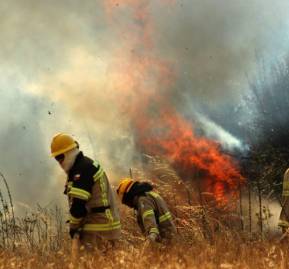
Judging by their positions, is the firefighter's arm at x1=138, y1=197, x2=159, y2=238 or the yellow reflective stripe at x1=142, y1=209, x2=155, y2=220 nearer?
the firefighter's arm at x1=138, y1=197, x2=159, y2=238

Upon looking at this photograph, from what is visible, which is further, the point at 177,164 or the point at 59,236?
the point at 177,164

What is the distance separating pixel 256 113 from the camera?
22141 mm

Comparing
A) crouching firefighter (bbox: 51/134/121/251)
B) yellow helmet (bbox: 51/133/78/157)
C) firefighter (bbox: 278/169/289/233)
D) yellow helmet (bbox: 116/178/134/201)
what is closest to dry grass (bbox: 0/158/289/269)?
crouching firefighter (bbox: 51/134/121/251)

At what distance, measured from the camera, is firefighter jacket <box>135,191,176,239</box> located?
7.68 meters

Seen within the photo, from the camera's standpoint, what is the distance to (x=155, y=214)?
792cm

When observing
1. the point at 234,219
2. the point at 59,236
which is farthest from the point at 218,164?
the point at 59,236

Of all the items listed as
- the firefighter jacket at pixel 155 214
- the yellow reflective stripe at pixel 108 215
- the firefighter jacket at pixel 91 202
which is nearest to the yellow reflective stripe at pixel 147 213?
the firefighter jacket at pixel 155 214

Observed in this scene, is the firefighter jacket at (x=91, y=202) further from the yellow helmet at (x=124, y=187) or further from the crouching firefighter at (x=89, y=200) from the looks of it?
the yellow helmet at (x=124, y=187)

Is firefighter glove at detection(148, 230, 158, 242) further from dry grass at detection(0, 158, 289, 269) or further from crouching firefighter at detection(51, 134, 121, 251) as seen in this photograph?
crouching firefighter at detection(51, 134, 121, 251)

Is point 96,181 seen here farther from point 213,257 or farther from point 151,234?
point 213,257

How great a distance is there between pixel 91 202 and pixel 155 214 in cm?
112

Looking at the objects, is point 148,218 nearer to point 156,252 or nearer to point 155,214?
point 155,214

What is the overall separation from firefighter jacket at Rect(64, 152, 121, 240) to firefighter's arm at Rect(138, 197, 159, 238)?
1.51 feet

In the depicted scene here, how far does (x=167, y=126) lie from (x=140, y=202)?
13067 mm
